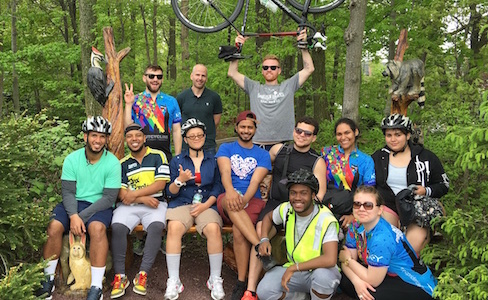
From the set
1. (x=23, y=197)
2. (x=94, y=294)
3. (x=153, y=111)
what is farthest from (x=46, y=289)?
(x=153, y=111)

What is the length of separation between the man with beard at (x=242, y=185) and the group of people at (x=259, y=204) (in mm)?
11

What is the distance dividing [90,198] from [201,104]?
191 cm

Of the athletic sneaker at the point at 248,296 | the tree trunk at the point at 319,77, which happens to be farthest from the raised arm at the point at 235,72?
the tree trunk at the point at 319,77

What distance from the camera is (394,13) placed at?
747cm

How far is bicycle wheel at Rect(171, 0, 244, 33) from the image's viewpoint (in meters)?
5.91

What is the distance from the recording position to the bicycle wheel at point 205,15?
5.91 metres

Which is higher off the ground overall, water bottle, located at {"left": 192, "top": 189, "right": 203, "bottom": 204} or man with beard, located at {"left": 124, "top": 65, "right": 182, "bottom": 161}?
man with beard, located at {"left": 124, "top": 65, "right": 182, "bottom": 161}

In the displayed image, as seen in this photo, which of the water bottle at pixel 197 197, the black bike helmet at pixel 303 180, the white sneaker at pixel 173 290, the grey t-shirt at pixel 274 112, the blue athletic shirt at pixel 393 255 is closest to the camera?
the blue athletic shirt at pixel 393 255

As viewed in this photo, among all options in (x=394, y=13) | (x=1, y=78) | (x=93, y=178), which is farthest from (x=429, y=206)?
(x=1, y=78)

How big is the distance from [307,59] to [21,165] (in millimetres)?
3423

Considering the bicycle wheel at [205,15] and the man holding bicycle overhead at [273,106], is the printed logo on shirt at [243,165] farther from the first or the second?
the bicycle wheel at [205,15]

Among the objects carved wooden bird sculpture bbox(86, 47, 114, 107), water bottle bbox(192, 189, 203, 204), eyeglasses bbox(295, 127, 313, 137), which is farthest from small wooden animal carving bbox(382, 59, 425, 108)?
carved wooden bird sculpture bbox(86, 47, 114, 107)

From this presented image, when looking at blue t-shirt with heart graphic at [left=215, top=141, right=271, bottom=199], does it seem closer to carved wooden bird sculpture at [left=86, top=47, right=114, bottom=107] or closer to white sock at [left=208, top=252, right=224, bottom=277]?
white sock at [left=208, top=252, right=224, bottom=277]

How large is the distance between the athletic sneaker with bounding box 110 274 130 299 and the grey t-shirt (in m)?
2.13
